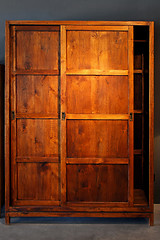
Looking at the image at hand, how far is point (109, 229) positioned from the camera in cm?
242

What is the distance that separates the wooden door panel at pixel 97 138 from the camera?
2.47m

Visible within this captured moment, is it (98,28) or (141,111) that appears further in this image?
(141,111)

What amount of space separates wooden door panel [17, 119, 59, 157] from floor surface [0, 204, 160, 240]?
2.45 ft

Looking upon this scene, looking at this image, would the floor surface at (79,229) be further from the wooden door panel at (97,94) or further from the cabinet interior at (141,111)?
the wooden door panel at (97,94)

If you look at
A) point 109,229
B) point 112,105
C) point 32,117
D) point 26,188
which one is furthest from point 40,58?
point 109,229

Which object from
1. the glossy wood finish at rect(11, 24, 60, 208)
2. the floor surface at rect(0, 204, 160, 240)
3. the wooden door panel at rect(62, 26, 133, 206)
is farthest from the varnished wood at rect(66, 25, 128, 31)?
the floor surface at rect(0, 204, 160, 240)

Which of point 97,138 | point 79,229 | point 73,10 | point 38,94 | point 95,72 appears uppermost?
point 73,10

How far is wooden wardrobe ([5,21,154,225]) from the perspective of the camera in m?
2.44

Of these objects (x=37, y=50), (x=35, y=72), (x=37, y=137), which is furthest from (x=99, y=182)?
(x=37, y=50)

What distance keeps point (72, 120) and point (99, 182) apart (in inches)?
28.2

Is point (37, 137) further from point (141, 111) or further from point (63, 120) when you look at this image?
point (141, 111)

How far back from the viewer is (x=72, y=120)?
248cm

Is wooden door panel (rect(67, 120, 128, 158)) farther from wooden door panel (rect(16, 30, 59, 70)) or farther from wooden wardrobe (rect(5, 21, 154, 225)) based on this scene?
wooden door panel (rect(16, 30, 59, 70))

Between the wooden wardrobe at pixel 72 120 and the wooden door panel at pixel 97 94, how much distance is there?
1 cm
